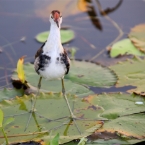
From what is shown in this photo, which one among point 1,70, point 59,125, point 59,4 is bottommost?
point 59,125

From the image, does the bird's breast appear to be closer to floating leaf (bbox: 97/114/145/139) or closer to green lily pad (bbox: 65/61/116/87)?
floating leaf (bbox: 97/114/145/139)

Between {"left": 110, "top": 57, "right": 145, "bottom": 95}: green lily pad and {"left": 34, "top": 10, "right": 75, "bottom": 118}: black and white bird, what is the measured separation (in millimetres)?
811

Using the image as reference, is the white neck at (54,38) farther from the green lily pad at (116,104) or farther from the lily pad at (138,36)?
the lily pad at (138,36)

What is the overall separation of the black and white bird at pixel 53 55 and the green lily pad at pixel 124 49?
4.12 ft

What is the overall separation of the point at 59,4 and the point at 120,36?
84cm

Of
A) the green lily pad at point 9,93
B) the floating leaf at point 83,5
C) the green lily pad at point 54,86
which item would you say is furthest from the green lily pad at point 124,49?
the green lily pad at point 9,93

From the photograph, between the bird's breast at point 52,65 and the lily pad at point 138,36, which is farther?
the lily pad at point 138,36

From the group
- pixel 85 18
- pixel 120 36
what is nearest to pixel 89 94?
pixel 120 36

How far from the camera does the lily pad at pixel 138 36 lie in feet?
12.2

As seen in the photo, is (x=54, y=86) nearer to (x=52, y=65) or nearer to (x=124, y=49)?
(x=52, y=65)

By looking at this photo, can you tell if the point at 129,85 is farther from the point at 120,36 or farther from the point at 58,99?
the point at 120,36

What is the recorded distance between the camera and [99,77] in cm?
335

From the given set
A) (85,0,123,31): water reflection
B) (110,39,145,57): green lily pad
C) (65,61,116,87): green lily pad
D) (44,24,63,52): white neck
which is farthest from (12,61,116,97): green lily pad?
(85,0,123,31): water reflection

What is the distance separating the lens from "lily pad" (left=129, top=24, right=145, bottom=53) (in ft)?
12.2
